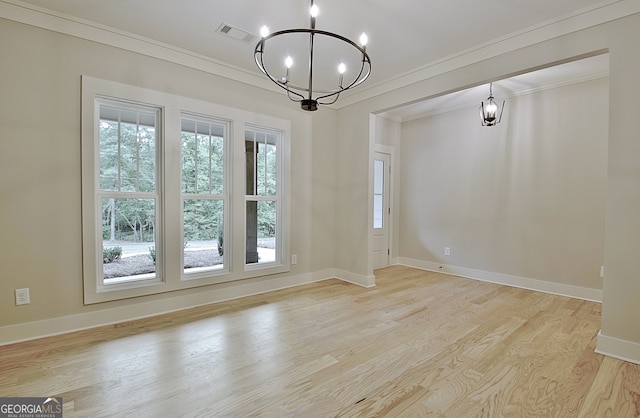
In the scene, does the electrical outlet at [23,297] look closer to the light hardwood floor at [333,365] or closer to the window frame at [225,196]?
the light hardwood floor at [333,365]

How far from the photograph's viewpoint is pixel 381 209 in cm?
589

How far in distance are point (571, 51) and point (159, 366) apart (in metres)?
4.23

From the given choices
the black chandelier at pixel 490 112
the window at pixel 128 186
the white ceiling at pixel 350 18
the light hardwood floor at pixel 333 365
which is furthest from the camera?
the black chandelier at pixel 490 112

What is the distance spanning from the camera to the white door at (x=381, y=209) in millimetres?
5809

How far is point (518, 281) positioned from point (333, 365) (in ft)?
12.0

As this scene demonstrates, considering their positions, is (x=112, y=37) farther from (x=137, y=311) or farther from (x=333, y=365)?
(x=333, y=365)

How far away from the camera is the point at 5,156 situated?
8.29 ft

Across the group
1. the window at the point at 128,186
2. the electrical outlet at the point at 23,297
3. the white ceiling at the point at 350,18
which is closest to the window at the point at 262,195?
the window at the point at 128,186

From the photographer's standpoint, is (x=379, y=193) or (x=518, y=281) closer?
(x=518, y=281)

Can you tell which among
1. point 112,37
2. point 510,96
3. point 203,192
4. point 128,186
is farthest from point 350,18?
point 510,96

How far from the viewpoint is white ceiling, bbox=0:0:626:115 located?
2518 mm

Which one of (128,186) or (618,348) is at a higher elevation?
(128,186)

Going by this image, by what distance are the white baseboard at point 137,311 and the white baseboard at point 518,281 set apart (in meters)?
2.52

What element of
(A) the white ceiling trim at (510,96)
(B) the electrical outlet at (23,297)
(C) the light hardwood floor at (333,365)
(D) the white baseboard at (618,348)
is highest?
(A) the white ceiling trim at (510,96)
